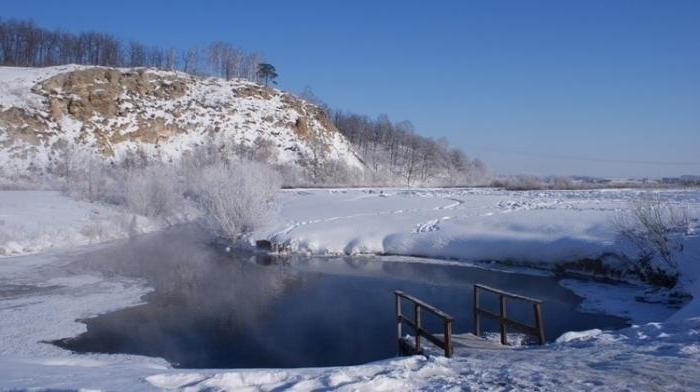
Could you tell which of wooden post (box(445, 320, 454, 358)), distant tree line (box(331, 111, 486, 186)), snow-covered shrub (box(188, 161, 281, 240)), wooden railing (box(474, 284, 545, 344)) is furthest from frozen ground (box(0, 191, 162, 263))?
distant tree line (box(331, 111, 486, 186))

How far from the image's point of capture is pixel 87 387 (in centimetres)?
779

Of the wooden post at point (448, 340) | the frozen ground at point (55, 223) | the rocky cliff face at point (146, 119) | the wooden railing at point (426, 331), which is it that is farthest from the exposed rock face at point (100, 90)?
the wooden post at point (448, 340)

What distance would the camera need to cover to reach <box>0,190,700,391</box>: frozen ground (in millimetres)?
7816

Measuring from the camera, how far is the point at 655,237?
21391 millimetres

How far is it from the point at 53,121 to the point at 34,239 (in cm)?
4727

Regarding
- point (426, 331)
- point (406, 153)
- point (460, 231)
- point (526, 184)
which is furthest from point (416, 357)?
point (406, 153)

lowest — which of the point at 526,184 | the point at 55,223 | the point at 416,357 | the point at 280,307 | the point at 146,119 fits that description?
the point at 280,307

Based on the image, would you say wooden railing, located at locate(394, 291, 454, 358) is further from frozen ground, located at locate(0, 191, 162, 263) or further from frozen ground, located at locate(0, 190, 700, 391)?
frozen ground, located at locate(0, 191, 162, 263)

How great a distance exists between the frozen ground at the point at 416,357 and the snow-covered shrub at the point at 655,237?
732mm

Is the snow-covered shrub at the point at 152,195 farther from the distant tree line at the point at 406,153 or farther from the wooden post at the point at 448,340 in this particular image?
the distant tree line at the point at 406,153

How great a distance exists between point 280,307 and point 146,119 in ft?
215

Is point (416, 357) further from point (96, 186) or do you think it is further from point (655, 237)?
point (96, 186)

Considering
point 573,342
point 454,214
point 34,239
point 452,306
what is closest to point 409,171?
point 454,214

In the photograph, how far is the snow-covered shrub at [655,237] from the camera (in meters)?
21.1
